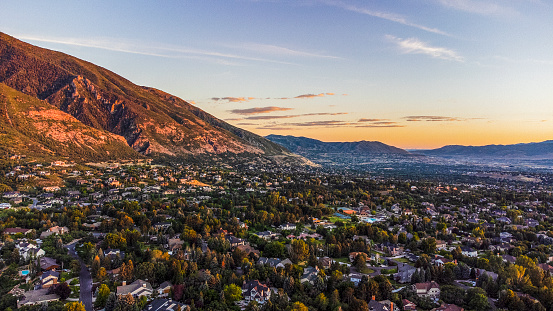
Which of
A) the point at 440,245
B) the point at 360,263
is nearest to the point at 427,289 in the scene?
the point at 360,263

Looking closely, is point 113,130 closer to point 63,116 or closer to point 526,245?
point 63,116

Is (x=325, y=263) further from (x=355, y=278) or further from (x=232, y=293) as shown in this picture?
(x=232, y=293)

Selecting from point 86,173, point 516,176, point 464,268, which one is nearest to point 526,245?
point 464,268

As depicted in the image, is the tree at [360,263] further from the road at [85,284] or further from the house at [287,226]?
the road at [85,284]

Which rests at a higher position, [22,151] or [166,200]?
[22,151]

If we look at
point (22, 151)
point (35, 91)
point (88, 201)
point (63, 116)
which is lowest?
point (88, 201)

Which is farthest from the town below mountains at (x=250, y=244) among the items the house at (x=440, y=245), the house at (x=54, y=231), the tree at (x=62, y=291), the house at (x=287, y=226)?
the house at (x=54, y=231)

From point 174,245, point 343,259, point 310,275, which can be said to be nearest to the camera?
point 310,275

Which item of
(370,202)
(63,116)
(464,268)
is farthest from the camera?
(63,116)
